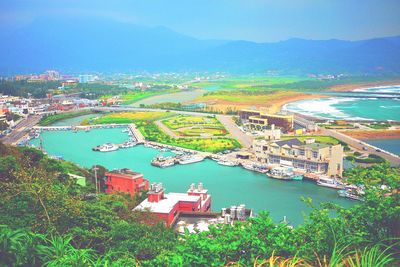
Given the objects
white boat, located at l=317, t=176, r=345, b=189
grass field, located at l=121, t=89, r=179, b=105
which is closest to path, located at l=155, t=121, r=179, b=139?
white boat, located at l=317, t=176, r=345, b=189

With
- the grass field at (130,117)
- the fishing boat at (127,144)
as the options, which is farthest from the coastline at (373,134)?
the grass field at (130,117)

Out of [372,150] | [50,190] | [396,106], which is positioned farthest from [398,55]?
[50,190]

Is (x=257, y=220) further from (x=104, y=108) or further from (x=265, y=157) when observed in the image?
(x=104, y=108)

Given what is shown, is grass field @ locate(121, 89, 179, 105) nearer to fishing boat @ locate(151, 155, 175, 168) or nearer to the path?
the path

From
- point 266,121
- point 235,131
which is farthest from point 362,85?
point 235,131

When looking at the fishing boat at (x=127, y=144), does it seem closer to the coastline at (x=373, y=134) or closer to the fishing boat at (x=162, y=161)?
the fishing boat at (x=162, y=161)

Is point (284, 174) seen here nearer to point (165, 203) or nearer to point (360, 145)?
point (360, 145)
